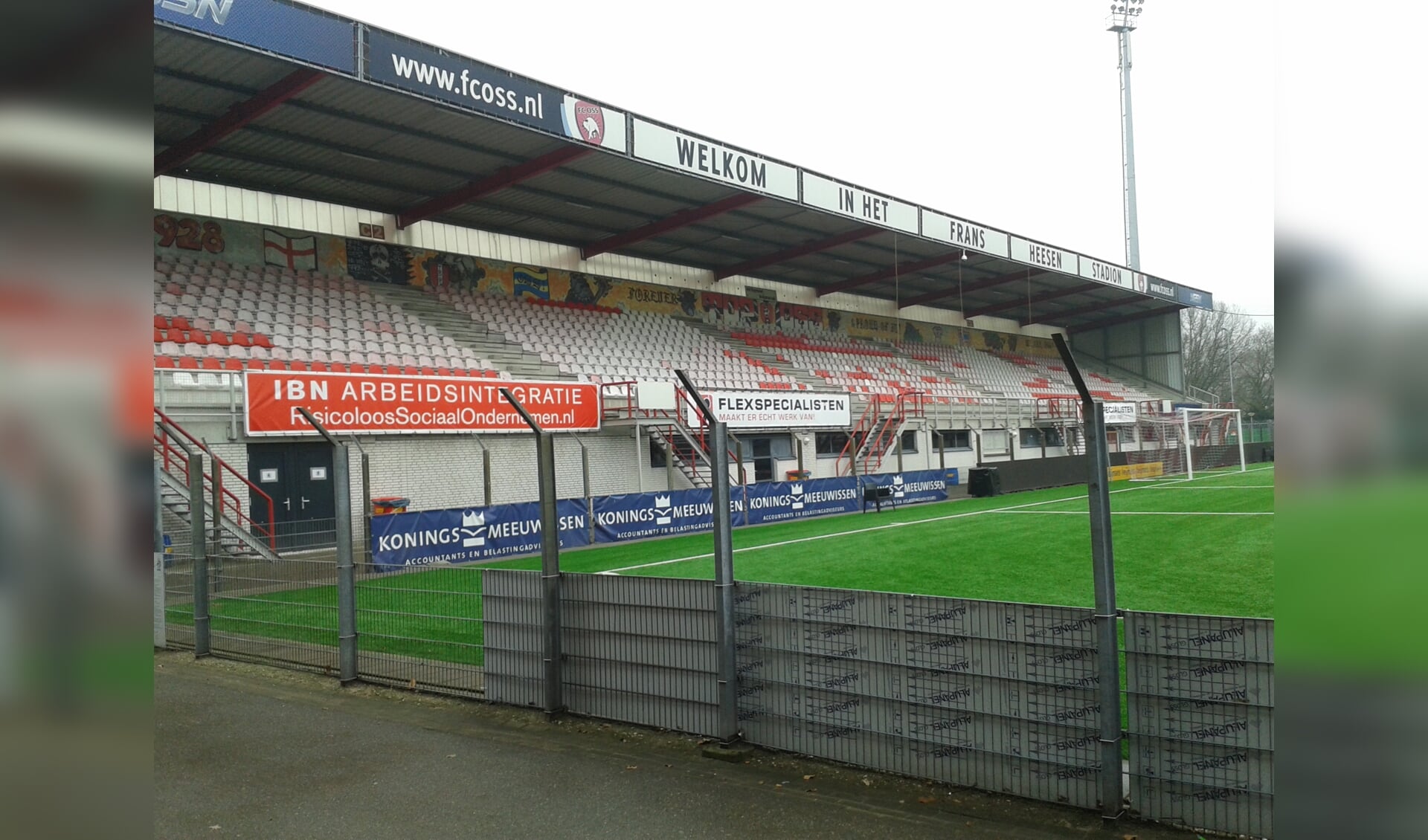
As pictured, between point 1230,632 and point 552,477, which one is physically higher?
point 552,477

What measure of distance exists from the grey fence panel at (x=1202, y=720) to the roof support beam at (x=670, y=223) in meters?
23.2

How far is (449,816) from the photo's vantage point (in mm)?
5617

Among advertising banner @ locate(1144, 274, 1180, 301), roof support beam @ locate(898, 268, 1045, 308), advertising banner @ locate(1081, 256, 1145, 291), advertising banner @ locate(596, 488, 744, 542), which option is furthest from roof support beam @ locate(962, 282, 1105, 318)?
advertising banner @ locate(596, 488, 744, 542)

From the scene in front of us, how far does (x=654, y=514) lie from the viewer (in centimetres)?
2233

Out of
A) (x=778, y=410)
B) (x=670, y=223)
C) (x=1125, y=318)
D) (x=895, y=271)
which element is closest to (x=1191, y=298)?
(x=1125, y=318)

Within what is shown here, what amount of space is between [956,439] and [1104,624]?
3580cm

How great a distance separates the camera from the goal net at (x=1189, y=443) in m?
36.6

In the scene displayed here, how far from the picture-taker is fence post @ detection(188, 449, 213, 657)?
10.5 meters

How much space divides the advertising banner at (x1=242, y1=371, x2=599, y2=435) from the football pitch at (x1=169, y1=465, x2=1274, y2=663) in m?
4.54

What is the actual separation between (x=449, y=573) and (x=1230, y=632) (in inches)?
278

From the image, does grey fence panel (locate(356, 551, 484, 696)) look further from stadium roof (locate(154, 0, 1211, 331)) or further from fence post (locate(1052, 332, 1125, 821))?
stadium roof (locate(154, 0, 1211, 331))

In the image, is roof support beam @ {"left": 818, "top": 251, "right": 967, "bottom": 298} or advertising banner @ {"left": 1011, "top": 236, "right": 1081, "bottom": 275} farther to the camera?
roof support beam @ {"left": 818, "top": 251, "right": 967, "bottom": 298}
